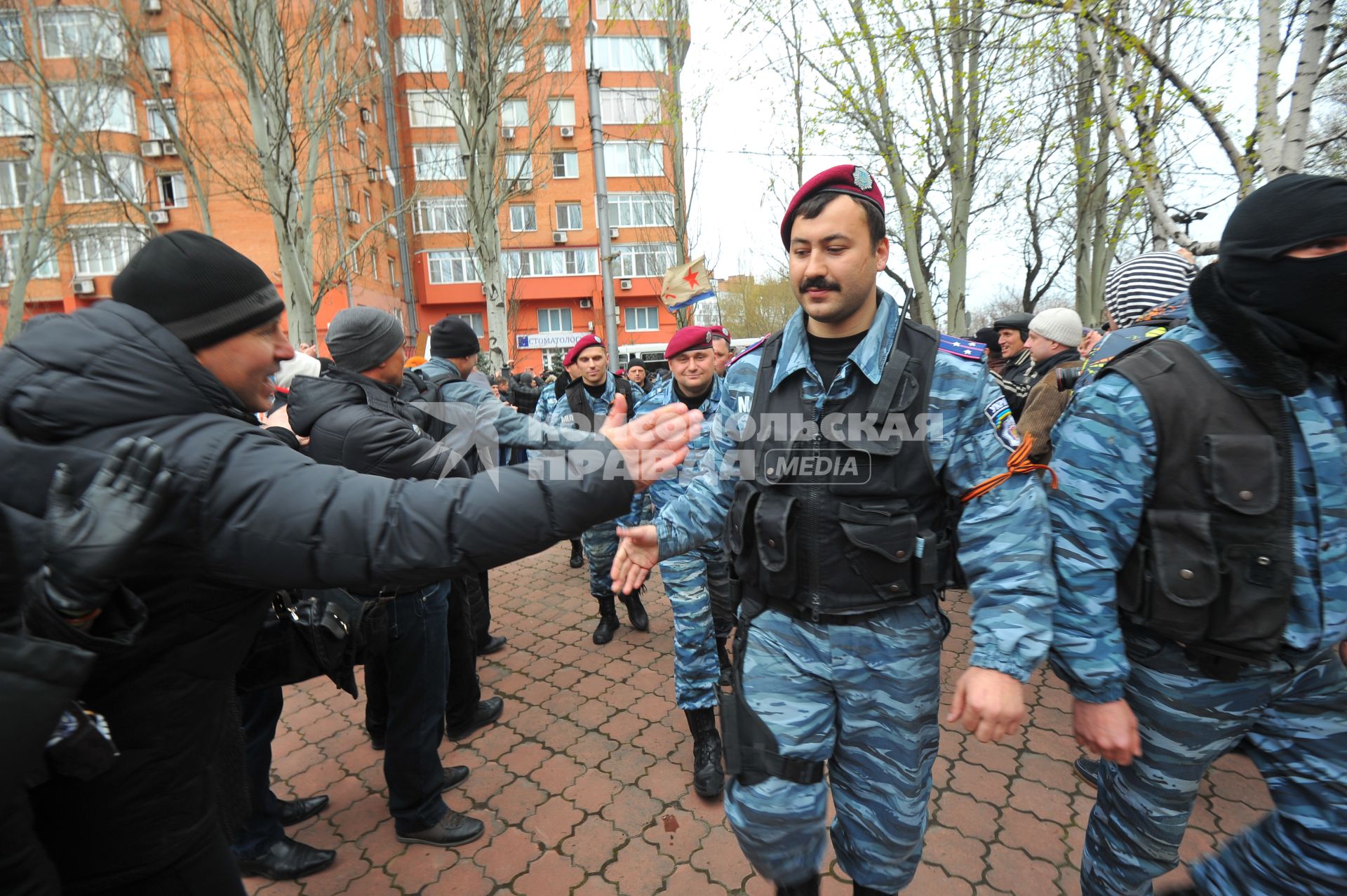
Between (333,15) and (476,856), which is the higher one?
(333,15)

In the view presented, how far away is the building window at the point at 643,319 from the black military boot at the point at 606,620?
29.6 m

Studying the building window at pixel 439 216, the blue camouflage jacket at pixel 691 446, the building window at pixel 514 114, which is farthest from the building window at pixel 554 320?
the blue camouflage jacket at pixel 691 446

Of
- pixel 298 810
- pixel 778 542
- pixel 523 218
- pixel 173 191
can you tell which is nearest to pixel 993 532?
pixel 778 542

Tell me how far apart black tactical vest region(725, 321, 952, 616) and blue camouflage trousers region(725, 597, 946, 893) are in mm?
119

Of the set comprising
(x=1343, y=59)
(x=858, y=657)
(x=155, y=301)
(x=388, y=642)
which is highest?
(x=1343, y=59)

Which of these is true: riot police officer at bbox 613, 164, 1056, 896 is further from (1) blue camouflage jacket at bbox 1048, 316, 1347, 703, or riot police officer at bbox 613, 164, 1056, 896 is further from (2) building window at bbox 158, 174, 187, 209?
(2) building window at bbox 158, 174, 187, 209

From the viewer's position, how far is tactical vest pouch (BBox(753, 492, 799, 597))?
1.78m

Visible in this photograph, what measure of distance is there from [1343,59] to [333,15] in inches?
525

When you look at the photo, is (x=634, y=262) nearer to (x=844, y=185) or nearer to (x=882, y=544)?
(x=844, y=185)

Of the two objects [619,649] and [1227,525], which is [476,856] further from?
[1227,525]

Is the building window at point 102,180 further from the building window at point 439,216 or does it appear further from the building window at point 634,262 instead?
the building window at point 634,262

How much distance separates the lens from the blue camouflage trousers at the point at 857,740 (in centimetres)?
177

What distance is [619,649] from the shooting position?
177 inches

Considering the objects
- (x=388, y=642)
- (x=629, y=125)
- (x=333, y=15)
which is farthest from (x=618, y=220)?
(x=388, y=642)
